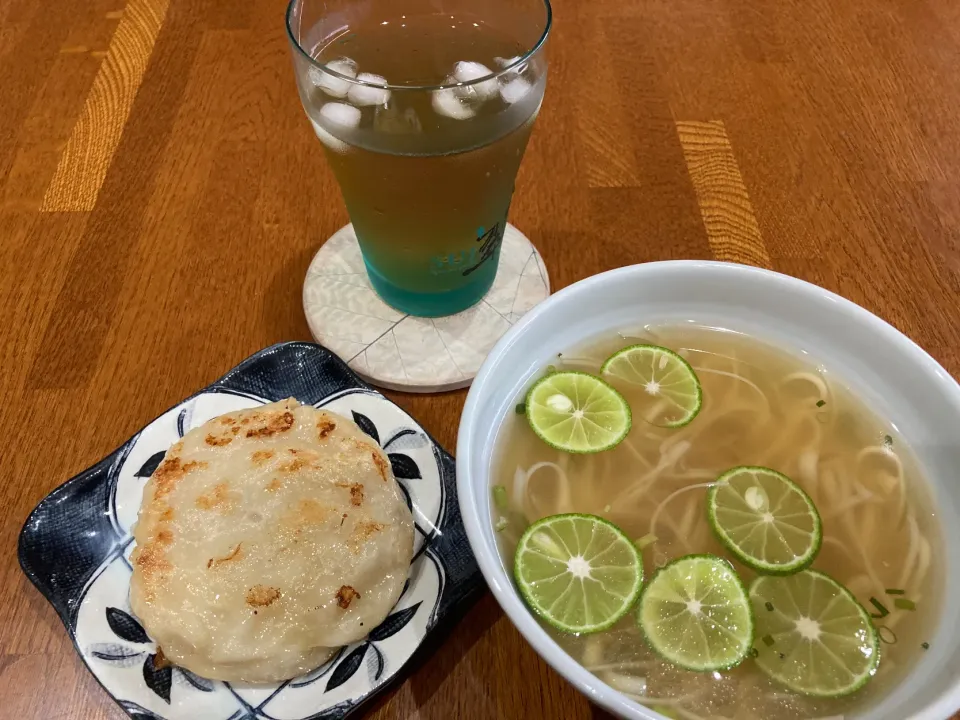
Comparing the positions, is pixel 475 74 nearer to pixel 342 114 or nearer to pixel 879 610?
pixel 342 114

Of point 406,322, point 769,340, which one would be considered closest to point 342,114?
point 406,322

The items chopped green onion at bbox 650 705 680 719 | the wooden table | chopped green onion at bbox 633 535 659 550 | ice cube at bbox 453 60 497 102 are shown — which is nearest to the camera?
chopped green onion at bbox 650 705 680 719

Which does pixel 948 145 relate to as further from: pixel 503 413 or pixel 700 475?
pixel 503 413

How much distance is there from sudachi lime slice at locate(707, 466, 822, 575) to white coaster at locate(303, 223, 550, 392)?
42 cm

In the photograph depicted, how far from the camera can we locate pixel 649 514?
75 cm

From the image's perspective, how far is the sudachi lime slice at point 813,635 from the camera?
24.8 inches

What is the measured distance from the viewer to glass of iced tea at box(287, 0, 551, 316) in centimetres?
83

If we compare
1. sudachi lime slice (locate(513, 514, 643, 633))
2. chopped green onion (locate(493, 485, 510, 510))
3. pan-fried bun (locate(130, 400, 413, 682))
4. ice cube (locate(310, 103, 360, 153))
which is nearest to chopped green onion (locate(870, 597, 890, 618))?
sudachi lime slice (locate(513, 514, 643, 633))

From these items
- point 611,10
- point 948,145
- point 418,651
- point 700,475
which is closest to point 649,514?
point 700,475

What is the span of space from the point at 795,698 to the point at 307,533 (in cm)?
55

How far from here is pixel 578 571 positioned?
673 mm

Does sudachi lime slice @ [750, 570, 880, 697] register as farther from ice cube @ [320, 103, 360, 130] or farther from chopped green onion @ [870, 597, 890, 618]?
ice cube @ [320, 103, 360, 130]

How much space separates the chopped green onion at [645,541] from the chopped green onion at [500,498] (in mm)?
144

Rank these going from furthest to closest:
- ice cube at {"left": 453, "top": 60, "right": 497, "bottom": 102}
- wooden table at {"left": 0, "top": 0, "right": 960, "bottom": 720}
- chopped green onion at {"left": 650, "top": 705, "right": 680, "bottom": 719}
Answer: wooden table at {"left": 0, "top": 0, "right": 960, "bottom": 720}
ice cube at {"left": 453, "top": 60, "right": 497, "bottom": 102}
chopped green onion at {"left": 650, "top": 705, "right": 680, "bottom": 719}
